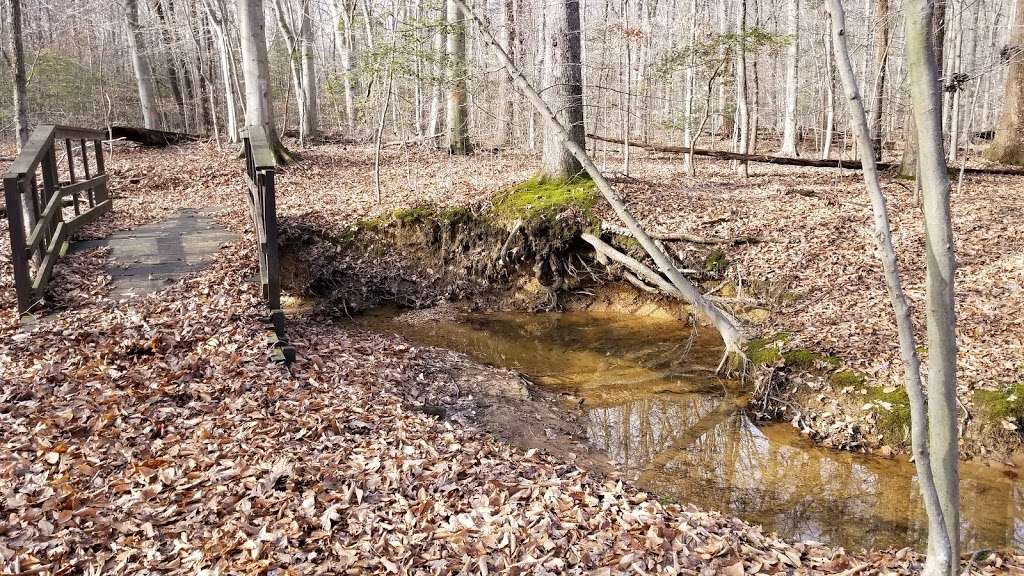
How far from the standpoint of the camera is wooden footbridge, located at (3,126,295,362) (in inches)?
224

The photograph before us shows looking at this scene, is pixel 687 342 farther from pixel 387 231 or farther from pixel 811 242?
pixel 387 231

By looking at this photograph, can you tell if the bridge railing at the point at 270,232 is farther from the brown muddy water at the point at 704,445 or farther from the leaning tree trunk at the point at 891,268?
the leaning tree trunk at the point at 891,268

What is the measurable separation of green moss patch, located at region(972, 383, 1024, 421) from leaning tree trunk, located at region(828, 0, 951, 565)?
3.37m

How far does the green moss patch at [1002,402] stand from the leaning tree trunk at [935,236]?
11.3ft

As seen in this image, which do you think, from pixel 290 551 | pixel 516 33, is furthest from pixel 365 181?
pixel 290 551

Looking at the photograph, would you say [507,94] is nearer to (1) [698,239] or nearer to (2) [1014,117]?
(1) [698,239]

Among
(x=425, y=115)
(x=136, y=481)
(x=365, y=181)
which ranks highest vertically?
(x=425, y=115)

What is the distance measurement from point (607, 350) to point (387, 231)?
4241 mm

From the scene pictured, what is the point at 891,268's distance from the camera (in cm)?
258

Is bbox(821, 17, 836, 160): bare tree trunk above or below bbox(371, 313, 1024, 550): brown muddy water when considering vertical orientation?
above

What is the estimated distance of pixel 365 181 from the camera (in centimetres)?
1355

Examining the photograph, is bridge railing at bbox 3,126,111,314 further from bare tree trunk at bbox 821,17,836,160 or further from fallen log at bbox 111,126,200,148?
bare tree trunk at bbox 821,17,836,160

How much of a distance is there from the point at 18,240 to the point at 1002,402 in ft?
28.7

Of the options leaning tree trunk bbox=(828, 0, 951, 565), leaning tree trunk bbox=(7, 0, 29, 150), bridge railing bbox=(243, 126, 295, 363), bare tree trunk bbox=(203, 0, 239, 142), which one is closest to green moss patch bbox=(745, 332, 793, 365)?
leaning tree trunk bbox=(828, 0, 951, 565)
